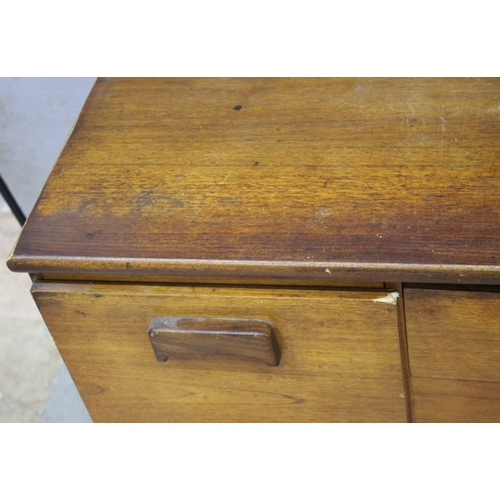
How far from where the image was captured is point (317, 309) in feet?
2.12

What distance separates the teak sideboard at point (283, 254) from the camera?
0.63m

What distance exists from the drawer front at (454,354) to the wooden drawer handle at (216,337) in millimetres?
123

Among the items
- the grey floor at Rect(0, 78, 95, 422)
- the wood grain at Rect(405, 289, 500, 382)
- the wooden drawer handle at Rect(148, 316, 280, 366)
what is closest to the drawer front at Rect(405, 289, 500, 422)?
the wood grain at Rect(405, 289, 500, 382)

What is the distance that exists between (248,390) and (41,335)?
1.77 feet

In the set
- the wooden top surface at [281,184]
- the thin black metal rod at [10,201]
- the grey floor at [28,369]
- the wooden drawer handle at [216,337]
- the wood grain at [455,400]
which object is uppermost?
the wooden top surface at [281,184]

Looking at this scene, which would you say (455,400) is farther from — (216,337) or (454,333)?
(216,337)

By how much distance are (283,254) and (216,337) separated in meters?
0.10

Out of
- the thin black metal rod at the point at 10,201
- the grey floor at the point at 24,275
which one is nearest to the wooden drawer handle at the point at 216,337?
the grey floor at the point at 24,275

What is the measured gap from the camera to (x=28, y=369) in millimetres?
1129

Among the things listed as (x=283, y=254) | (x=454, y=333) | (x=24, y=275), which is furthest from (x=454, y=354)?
(x=24, y=275)

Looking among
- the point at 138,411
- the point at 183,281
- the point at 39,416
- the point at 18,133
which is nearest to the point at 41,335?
the point at 39,416

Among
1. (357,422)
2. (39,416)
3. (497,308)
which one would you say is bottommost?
(39,416)

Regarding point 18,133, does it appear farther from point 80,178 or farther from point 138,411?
point 138,411

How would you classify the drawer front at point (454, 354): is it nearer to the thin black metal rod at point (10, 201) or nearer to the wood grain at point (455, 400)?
the wood grain at point (455, 400)
